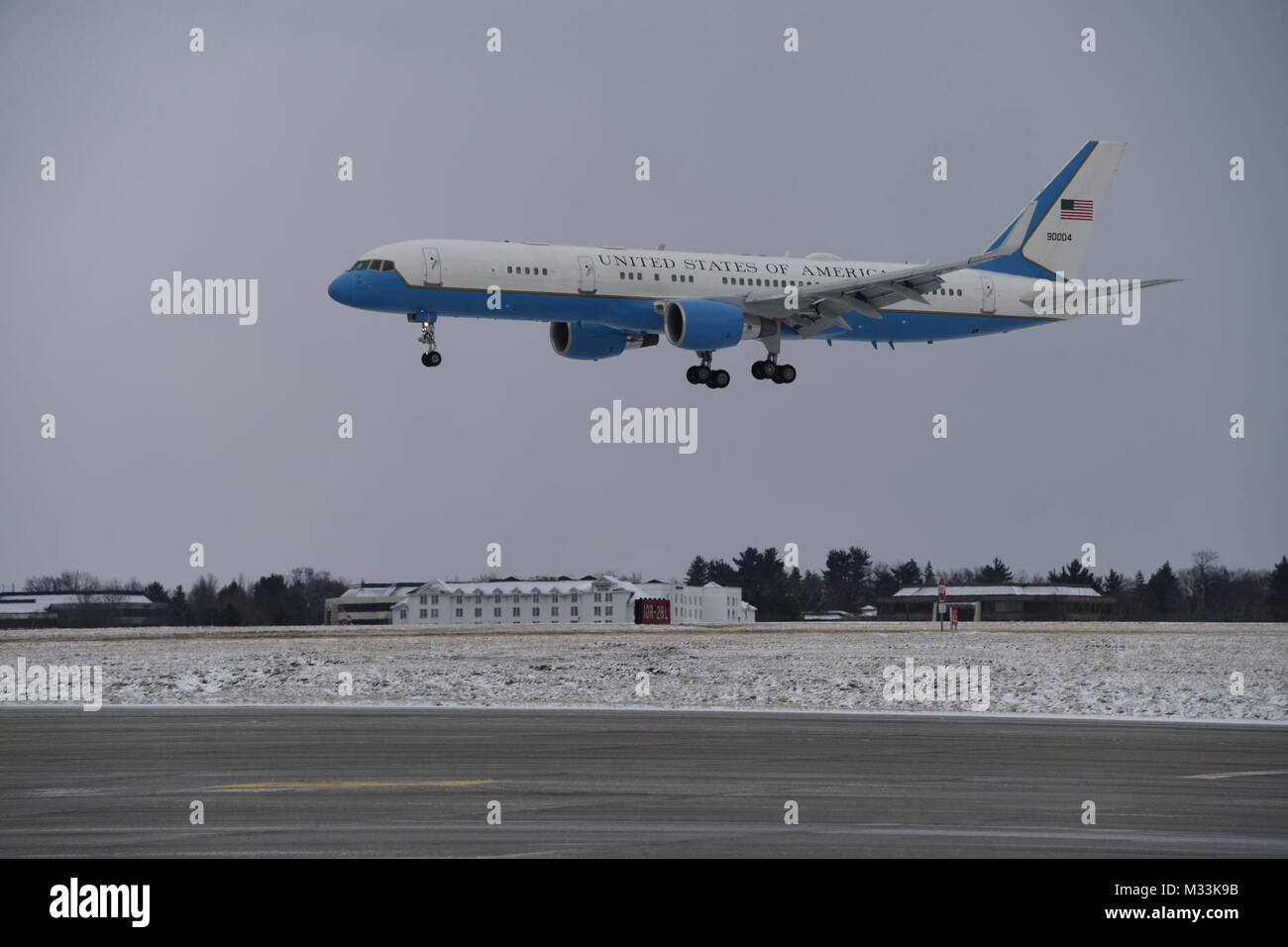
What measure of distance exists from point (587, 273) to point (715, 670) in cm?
1789

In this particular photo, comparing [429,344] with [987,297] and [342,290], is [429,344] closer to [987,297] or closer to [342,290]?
[342,290]

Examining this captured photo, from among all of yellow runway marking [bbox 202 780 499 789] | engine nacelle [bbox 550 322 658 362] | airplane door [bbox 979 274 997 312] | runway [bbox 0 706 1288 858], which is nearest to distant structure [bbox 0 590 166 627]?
engine nacelle [bbox 550 322 658 362]

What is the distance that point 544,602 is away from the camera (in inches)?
4461

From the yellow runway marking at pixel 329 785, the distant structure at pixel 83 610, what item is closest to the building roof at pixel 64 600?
the distant structure at pixel 83 610

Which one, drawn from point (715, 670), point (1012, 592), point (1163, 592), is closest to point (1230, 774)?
point (715, 670)

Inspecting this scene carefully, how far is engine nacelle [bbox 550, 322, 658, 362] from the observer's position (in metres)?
57.7

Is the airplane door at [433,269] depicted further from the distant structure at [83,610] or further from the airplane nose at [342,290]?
the distant structure at [83,610]

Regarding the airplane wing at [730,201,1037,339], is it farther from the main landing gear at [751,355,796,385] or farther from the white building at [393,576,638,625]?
the white building at [393,576,638,625]

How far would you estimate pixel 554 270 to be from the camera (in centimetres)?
5241

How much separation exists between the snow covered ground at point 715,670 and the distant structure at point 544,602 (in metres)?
59.6
